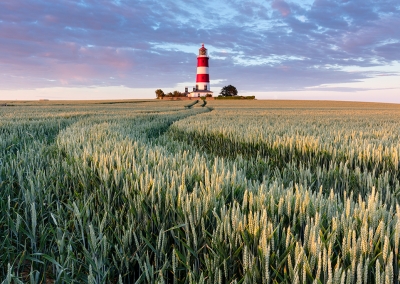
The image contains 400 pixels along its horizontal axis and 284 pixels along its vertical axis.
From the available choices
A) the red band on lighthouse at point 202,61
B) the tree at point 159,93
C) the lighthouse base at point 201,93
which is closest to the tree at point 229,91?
the lighthouse base at point 201,93

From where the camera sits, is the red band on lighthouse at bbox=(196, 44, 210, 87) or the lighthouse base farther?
the lighthouse base

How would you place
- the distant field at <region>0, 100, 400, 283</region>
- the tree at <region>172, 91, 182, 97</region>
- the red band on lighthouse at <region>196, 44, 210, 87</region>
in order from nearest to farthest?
the distant field at <region>0, 100, 400, 283</region> → the red band on lighthouse at <region>196, 44, 210, 87</region> → the tree at <region>172, 91, 182, 97</region>

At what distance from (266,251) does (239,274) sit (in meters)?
0.42

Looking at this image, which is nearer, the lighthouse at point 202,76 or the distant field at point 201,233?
the distant field at point 201,233

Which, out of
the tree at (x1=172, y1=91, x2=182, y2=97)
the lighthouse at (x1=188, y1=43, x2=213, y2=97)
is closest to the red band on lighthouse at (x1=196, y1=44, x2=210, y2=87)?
the lighthouse at (x1=188, y1=43, x2=213, y2=97)

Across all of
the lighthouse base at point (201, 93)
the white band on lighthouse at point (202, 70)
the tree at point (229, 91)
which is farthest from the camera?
the tree at point (229, 91)

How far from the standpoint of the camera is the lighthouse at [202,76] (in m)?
70.6

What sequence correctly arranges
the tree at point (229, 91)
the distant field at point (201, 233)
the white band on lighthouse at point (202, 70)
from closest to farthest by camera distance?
the distant field at point (201, 233) → the white band on lighthouse at point (202, 70) → the tree at point (229, 91)

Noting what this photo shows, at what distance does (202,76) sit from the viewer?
71438mm

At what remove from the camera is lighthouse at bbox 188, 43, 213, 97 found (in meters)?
70.6

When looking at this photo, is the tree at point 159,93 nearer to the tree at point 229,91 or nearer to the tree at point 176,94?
the tree at point 176,94

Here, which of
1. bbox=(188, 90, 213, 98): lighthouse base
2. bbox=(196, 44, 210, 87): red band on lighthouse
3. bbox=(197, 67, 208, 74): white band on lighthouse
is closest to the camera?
bbox=(196, 44, 210, 87): red band on lighthouse

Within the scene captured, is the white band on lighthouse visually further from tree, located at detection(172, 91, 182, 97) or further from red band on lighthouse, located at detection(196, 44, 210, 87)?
tree, located at detection(172, 91, 182, 97)

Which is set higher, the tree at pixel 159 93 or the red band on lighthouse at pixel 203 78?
the red band on lighthouse at pixel 203 78
